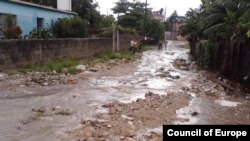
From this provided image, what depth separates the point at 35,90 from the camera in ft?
35.3

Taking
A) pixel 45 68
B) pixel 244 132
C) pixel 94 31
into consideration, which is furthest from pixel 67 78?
pixel 94 31

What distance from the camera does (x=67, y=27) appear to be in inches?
797

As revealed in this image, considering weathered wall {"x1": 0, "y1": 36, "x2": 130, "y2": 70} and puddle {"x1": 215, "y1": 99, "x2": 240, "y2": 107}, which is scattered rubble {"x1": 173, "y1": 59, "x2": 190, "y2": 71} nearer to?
weathered wall {"x1": 0, "y1": 36, "x2": 130, "y2": 70}

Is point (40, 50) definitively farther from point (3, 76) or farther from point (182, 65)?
point (182, 65)

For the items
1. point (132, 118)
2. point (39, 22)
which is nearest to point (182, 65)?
point (39, 22)

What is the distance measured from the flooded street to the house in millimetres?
6607

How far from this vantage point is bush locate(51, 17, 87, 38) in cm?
1989

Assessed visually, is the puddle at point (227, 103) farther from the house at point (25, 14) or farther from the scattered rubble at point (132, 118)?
→ the house at point (25, 14)

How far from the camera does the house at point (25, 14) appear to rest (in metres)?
17.1

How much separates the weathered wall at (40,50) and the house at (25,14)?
1933mm

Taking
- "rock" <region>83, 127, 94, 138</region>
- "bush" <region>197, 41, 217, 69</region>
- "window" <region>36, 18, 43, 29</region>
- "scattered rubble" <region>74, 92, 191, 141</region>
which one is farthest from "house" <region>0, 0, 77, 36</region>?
"rock" <region>83, 127, 94, 138</region>

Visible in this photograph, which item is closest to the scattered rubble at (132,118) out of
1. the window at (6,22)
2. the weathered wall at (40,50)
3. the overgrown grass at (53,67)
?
the overgrown grass at (53,67)

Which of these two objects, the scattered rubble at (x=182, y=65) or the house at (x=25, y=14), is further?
the scattered rubble at (x=182, y=65)

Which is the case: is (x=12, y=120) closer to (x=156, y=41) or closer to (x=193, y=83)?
(x=193, y=83)
